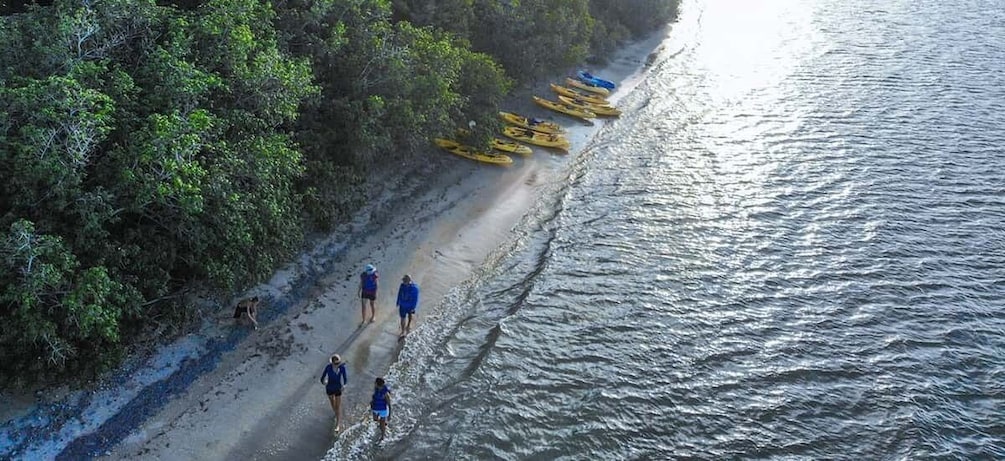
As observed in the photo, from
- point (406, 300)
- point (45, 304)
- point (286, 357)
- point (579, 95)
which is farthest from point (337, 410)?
point (579, 95)

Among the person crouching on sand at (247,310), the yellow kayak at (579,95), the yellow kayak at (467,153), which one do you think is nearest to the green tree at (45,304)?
the person crouching on sand at (247,310)

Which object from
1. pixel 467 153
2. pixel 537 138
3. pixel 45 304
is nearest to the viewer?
pixel 45 304

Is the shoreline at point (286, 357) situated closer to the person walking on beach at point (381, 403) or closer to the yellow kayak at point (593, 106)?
the person walking on beach at point (381, 403)

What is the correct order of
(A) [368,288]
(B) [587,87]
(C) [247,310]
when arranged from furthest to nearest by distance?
(B) [587,87] < (A) [368,288] < (C) [247,310]

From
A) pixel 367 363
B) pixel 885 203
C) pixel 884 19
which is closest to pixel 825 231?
pixel 885 203

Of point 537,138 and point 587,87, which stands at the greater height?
point 587,87

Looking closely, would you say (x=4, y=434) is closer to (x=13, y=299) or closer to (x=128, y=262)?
(x=13, y=299)

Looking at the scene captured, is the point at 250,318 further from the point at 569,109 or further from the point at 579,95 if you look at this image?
the point at 579,95
